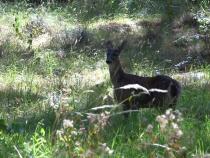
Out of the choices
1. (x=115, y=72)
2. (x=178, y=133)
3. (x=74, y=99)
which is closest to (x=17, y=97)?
(x=115, y=72)

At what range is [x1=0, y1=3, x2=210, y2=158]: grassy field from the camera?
10.4 ft

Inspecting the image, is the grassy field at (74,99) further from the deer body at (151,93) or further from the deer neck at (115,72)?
the deer neck at (115,72)

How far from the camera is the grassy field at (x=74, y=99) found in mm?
3158

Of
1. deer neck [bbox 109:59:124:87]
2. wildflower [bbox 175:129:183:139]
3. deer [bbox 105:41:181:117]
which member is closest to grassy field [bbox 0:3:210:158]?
wildflower [bbox 175:129:183:139]

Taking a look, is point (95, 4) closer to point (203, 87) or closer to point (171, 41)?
point (171, 41)

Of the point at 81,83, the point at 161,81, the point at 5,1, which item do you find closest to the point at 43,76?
the point at 81,83

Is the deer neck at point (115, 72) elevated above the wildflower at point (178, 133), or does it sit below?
below

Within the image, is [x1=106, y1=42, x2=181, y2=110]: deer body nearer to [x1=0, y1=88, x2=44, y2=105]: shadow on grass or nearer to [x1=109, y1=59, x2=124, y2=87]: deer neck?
[x1=109, y1=59, x2=124, y2=87]: deer neck

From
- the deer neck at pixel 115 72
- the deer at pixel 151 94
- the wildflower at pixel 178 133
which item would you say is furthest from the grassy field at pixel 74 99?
the deer neck at pixel 115 72

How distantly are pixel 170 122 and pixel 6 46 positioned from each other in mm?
10829

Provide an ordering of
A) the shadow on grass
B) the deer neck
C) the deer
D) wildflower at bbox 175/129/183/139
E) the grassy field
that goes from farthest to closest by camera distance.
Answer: the shadow on grass
the deer neck
the deer
the grassy field
wildflower at bbox 175/129/183/139

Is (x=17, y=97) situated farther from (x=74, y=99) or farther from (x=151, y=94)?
(x=151, y=94)

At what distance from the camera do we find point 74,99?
22.3 feet

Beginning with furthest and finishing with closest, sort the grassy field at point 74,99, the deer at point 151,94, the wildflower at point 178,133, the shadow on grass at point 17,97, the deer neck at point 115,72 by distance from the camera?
the shadow on grass at point 17,97 < the deer neck at point 115,72 < the deer at point 151,94 < the grassy field at point 74,99 < the wildflower at point 178,133
